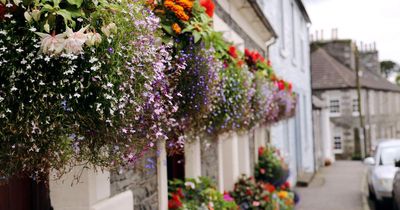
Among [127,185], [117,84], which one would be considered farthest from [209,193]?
[117,84]

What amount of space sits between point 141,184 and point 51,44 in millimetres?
2405

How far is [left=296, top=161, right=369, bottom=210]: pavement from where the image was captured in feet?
40.9

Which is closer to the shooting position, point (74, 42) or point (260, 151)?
point (74, 42)

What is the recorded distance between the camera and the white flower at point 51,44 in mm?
2211

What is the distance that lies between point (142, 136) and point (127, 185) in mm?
1414

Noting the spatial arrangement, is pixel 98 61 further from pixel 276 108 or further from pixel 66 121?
pixel 276 108

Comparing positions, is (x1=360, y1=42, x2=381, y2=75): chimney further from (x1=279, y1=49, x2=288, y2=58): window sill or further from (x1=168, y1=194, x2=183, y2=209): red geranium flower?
(x1=168, y1=194, x2=183, y2=209): red geranium flower

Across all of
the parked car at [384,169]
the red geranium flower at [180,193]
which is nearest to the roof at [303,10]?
the parked car at [384,169]

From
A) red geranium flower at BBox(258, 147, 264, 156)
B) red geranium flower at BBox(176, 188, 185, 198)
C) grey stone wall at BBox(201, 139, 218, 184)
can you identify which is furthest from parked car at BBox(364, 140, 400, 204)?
red geranium flower at BBox(176, 188, 185, 198)

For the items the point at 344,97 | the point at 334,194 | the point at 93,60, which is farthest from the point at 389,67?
the point at 93,60

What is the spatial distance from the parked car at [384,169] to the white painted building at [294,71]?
92.3 inches

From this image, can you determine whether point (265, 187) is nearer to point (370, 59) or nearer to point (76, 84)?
point (76, 84)

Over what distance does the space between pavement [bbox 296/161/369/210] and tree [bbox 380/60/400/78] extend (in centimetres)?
5553

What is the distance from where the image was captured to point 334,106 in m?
35.5
